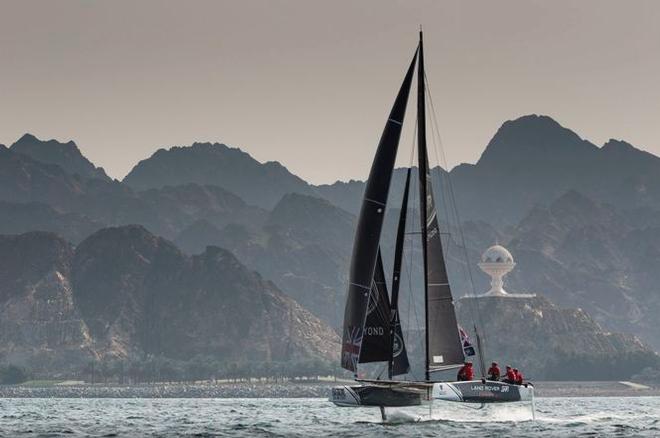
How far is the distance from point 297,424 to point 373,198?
31.9m

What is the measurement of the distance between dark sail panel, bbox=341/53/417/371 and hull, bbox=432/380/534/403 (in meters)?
5.55

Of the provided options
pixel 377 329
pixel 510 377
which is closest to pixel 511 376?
pixel 510 377

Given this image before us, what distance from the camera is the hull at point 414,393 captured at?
92688 millimetres

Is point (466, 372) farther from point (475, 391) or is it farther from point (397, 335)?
point (397, 335)

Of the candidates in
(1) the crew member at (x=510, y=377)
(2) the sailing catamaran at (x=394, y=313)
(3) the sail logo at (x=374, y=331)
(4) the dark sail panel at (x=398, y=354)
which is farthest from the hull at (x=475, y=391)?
(3) the sail logo at (x=374, y=331)

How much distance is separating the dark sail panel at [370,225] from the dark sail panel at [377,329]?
2.51ft

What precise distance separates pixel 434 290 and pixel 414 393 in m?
6.46

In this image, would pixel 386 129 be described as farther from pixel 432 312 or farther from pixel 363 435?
pixel 363 435

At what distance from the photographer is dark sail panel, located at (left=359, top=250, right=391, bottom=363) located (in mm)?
93750

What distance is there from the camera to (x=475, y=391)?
306 feet

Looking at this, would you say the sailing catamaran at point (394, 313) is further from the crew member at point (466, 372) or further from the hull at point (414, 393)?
the crew member at point (466, 372)

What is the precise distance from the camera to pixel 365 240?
92500 mm

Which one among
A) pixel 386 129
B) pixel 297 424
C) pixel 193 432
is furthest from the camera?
pixel 297 424

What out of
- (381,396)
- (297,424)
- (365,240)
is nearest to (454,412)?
(381,396)
